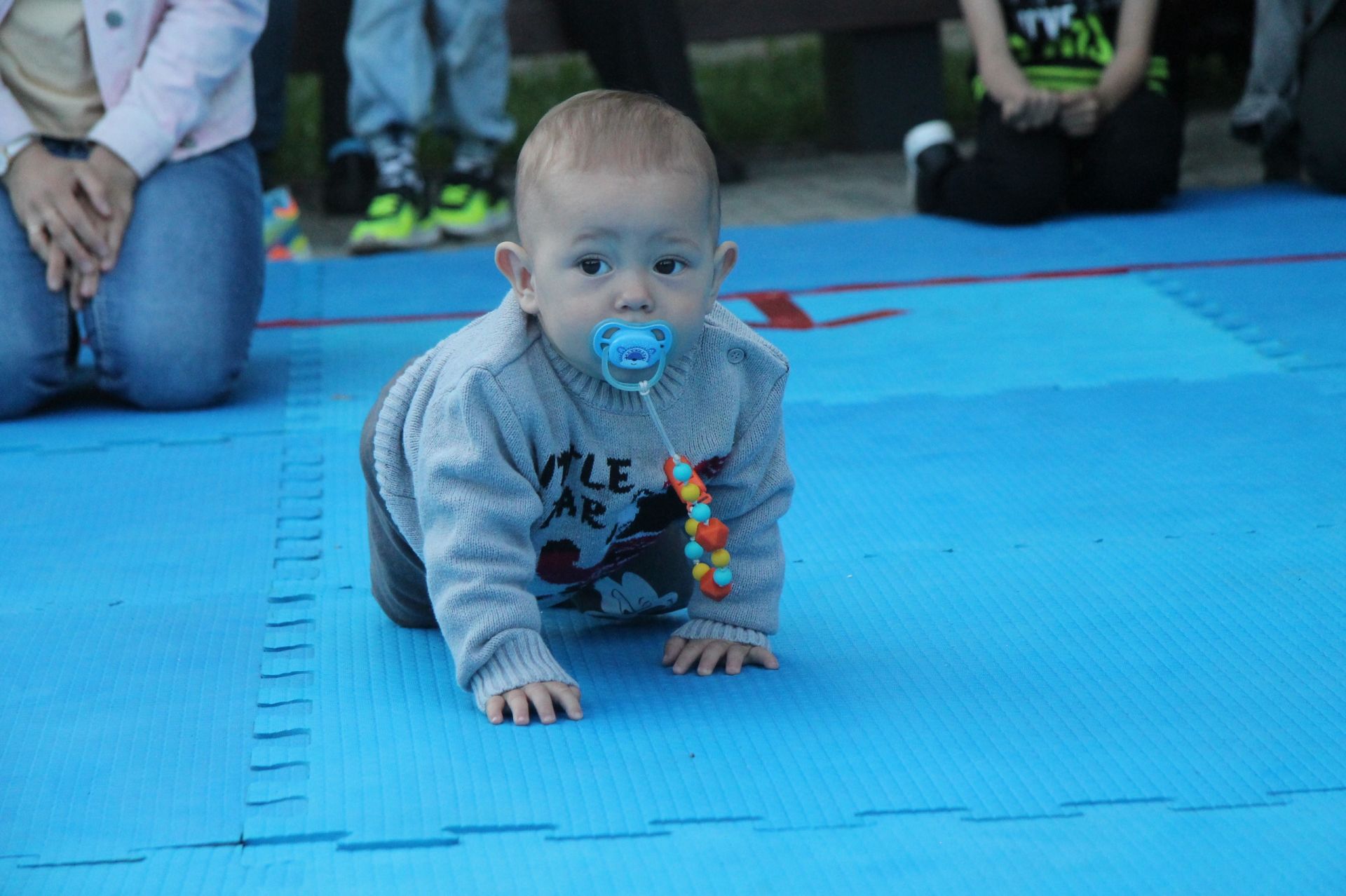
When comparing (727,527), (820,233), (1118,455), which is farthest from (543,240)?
(820,233)

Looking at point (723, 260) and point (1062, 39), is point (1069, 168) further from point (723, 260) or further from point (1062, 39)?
point (723, 260)

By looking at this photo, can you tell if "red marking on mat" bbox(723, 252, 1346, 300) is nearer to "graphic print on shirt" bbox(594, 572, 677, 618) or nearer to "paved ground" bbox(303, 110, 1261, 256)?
"paved ground" bbox(303, 110, 1261, 256)

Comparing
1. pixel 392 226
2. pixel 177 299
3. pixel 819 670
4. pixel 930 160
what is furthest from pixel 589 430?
pixel 930 160

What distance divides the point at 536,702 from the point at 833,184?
8.92 ft

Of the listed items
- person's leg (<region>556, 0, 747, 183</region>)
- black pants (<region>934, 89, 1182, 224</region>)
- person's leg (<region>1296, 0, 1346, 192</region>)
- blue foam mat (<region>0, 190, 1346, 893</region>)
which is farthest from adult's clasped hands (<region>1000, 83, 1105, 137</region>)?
blue foam mat (<region>0, 190, 1346, 893</region>)

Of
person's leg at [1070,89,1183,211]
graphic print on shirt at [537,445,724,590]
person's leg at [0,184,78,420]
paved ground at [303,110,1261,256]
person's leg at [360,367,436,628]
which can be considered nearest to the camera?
graphic print on shirt at [537,445,724,590]

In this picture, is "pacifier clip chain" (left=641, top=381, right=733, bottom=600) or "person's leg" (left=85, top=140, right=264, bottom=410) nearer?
"pacifier clip chain" (left=641, top=381, right=733, bottom=600)

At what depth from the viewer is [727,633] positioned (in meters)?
1.31

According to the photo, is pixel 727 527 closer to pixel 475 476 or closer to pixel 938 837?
pixel 475 476

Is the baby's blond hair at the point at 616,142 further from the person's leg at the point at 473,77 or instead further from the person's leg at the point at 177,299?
the person's leg at the point at 473,77

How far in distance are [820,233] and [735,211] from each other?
386 mm

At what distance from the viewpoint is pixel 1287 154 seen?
347 centimetres

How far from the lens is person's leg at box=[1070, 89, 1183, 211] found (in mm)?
3127

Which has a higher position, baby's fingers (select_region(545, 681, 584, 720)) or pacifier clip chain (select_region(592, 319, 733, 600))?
pacifier clip chain (select_region(592, 319, 733, 600))
